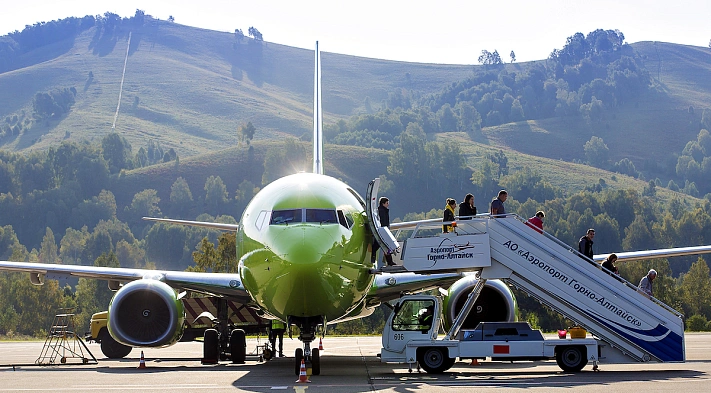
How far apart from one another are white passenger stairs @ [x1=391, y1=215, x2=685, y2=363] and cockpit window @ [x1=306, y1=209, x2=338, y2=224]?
1.77m

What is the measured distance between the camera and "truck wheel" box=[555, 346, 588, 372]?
20.4m

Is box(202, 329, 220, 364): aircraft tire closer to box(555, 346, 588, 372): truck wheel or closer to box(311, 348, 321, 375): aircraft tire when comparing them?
box(311, 348, 321, 375): aircraft tire

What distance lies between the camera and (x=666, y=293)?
74.6 metres

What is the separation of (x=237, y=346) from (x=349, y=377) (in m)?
6.36

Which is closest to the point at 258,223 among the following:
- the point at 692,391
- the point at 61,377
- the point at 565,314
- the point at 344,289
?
the point at 344,289

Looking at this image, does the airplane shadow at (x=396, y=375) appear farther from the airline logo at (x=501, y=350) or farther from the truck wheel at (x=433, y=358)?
the airline logo at (x=501, y=350)

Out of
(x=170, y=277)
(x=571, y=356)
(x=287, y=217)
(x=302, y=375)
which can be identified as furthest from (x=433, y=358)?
(x=170, y=277)

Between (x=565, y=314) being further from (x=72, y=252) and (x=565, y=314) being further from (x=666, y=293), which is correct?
(x=72, y=252)

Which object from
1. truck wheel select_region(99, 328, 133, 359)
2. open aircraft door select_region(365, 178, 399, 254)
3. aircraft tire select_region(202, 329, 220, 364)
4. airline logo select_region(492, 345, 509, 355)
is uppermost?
open aircraft door select_region(365, 178, 399, 254)

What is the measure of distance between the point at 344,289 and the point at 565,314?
475 centimetres

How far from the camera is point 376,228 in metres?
21.0

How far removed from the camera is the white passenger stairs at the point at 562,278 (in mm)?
20422

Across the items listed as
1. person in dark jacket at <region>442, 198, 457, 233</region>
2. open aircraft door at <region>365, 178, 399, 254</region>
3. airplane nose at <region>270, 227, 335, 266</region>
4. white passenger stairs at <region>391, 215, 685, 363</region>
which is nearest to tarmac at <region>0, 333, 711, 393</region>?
white passenger stairs at <region>391, 215, 685, 363</region>

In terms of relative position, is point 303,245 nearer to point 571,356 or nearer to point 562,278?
point 562,278
